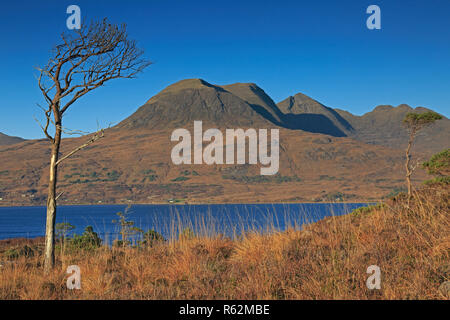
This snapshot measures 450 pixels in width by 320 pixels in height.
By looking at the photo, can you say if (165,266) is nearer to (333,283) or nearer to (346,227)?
(333,283)

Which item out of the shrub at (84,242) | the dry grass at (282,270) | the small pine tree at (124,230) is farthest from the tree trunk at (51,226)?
the shrub at (84,242)

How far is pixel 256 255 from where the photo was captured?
27.2 ft

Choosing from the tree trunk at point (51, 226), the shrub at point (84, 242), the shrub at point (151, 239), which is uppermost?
the tree trunk at point (51, 226)

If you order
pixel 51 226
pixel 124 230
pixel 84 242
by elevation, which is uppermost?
pixel 51 226

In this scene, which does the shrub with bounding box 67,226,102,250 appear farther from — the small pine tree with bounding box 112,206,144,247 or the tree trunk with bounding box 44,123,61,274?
the tree trunk with bounding box 44,123,61,274

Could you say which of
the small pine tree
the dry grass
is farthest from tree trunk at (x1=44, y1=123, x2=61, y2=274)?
the small pine tree

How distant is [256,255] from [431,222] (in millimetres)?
4138

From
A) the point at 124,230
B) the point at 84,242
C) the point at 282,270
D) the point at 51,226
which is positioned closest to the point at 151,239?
the point at 124,230

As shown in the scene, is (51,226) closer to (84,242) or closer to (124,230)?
(124,230)

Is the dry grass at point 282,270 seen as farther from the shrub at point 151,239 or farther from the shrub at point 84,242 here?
the shrub at point 84,242

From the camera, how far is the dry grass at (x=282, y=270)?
6145mm

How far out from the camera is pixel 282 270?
687 centimetres

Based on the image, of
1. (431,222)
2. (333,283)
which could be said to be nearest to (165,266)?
(333,283)
